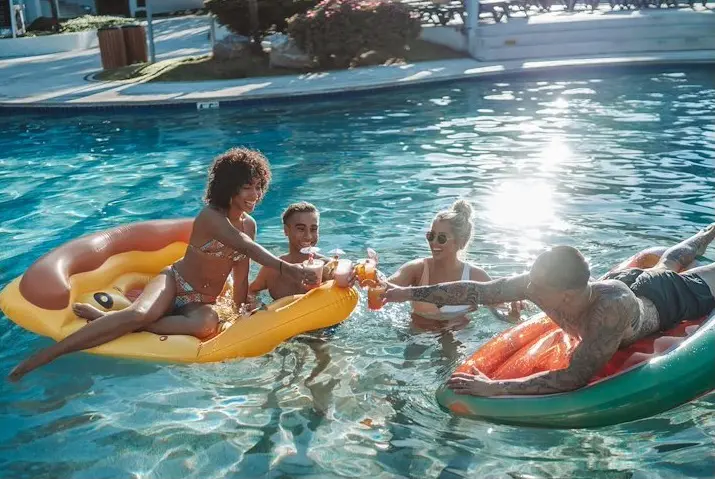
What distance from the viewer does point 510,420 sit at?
3.69 metres

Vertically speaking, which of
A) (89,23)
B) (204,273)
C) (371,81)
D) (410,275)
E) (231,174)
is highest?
(89,23)

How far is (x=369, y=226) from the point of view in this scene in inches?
278

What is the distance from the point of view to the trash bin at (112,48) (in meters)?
15.6

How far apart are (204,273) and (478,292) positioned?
176 cm

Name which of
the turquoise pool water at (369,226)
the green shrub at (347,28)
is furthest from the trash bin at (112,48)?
the turquoise pool water at (369,226)

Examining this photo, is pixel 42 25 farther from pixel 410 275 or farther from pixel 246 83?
pixel 410 275

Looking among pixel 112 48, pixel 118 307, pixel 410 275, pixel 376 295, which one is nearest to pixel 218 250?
pixel 118 307

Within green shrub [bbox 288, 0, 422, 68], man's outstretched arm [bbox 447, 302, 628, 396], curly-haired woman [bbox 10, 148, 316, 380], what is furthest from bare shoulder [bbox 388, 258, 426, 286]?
green shrub [bbox 288, 0, 422, 68]

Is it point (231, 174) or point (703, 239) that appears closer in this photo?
point (231, 174)

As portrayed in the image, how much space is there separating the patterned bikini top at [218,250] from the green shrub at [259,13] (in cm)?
1134

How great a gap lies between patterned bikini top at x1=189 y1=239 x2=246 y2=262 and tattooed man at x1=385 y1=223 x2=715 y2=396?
1217mm

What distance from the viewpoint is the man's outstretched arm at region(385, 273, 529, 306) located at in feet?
12.5

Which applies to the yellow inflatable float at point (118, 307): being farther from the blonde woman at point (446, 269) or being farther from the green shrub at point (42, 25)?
the green shrub at point (42, 25)

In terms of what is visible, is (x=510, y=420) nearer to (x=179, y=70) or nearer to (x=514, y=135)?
(x=514, y=135)
